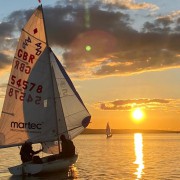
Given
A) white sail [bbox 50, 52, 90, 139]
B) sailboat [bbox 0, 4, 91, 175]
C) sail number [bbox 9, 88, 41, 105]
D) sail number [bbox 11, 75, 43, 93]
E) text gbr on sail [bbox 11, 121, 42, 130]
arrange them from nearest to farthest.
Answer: text gbr on sail [bbox 11, 121, 42, 130] → sailboat [bbox 0, 4, 91, 175] → sail number [bbox 9, 88, 41, 105] → sail number [bbox 11, 75, 43, 93] → white sail [bbox 50, 52, 90, 139]

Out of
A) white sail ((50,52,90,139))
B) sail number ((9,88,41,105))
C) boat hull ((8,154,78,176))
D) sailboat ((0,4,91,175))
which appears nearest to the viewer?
boat hull ((8,154,78,176))

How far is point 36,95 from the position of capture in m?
35.1

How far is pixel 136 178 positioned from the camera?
34000 mm

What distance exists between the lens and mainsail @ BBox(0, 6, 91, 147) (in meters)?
34.7

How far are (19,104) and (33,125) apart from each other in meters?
2.17

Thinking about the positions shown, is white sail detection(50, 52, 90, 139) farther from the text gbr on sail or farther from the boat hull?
the boat hull

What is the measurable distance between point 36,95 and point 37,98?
0.27m

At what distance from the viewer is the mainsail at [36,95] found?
34.7 metres

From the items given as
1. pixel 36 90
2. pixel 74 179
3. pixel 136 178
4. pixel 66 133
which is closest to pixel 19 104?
pixel 36 90

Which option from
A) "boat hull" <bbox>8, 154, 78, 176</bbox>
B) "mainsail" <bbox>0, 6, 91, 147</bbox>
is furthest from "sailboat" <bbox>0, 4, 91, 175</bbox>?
"boat hull" <bbox>8, 154, 78, 176</bbox>

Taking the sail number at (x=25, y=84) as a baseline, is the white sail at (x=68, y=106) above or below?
below

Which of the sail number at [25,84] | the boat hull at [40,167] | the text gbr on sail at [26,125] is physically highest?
the sail number at [25,84]

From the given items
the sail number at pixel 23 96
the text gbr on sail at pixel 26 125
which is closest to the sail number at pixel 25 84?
the sail number at pixel 23 96

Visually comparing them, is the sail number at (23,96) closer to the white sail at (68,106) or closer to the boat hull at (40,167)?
the white sail at (68,106)
